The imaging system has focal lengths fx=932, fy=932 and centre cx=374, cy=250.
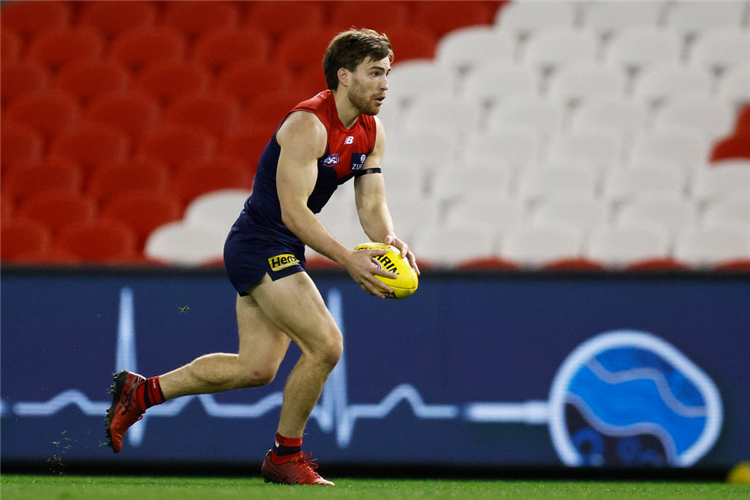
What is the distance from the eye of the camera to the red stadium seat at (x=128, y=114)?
8.85 metres

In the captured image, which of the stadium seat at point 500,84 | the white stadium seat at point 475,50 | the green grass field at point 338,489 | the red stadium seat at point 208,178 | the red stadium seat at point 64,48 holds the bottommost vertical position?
the green grass field at point 338,489

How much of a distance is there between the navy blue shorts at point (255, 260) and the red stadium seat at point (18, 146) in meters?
5.16

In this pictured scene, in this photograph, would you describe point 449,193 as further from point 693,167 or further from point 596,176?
point 693,167

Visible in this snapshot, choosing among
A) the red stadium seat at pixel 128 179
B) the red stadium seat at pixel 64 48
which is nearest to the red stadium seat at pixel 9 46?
the red stadium seat at pixel 64 48

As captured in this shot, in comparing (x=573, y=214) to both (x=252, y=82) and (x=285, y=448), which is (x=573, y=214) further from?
(x=285, y=448)

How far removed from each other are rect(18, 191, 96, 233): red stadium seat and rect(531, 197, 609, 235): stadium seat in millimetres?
3608

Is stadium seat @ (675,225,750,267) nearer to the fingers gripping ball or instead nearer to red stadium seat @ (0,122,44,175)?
the fingers gripping ball

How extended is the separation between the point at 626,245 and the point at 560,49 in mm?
2924

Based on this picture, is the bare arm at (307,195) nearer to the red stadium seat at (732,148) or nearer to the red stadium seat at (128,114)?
the red stadium seat at (732,148)

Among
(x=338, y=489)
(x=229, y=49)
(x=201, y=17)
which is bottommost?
(x=338, y=489)

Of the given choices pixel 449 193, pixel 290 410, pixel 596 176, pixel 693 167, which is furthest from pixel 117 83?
pixel 290 410

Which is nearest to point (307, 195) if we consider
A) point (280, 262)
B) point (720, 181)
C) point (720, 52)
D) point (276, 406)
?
point (280, 262)

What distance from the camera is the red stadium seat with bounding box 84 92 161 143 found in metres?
8.85

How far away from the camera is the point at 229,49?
9.69 meters
